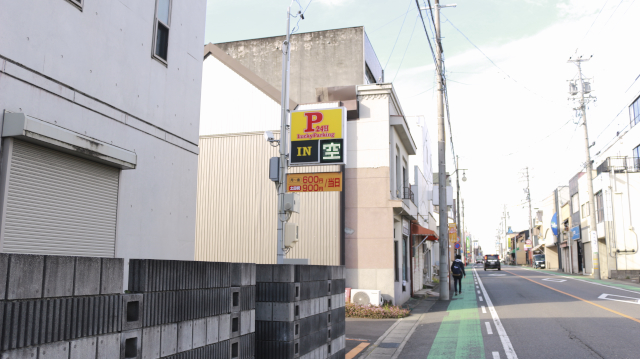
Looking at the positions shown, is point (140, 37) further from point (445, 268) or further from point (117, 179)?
point (445, 268)

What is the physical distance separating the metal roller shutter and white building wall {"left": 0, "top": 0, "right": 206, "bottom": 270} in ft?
1.19

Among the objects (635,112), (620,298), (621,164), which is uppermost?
(635,112)

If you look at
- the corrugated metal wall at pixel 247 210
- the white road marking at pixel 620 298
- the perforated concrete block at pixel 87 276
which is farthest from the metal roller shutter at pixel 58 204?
the white road marking at pixel 620 298

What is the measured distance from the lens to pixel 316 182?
42.0 feet

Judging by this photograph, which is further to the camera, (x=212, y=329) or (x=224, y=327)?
(x=224, y=327)

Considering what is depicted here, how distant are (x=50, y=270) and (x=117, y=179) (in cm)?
635

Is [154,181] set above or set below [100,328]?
above

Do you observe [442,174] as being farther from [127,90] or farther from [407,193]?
[127,90]

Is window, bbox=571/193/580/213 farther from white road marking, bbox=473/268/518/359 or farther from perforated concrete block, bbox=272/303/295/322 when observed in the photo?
perforated concrete block, bbox=272/303/295/322

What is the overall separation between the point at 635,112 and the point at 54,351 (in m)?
50.8

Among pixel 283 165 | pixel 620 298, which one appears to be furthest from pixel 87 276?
pixel 620 298

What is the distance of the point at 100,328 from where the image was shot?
10.7 feet

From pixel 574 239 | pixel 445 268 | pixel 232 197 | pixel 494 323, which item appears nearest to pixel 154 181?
pixel 232 197

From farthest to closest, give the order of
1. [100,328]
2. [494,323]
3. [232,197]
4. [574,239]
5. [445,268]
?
1. [574,239]
2. [445,268]
3. [232,197]
4. [494,323]
5. [100,328]
